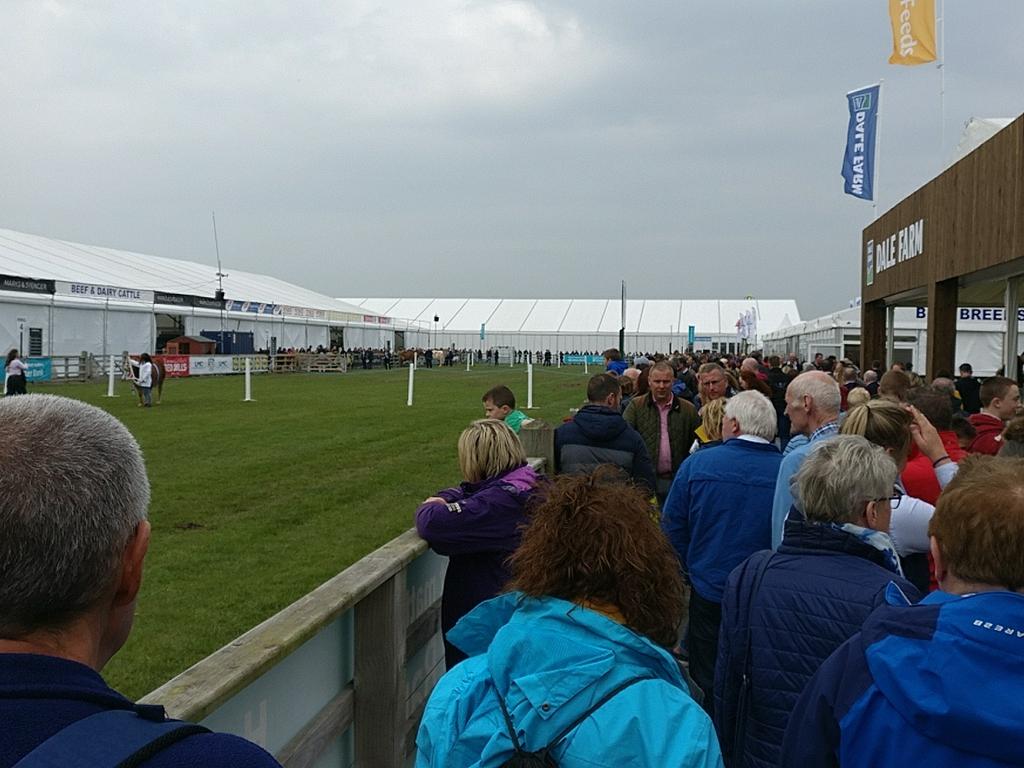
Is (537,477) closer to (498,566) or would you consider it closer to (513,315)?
(498,566)

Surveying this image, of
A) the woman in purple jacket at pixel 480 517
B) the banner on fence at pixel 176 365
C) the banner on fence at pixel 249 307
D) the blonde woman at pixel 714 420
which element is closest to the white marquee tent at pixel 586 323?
the banner on fence at pixel 249 307

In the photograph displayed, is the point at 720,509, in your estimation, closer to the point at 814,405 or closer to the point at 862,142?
the point at 814,405

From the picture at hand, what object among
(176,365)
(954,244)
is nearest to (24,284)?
(176,365)

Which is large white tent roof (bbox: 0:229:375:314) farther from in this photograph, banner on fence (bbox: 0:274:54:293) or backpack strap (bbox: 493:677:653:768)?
backpack strap (bbox: 493:677:653:768)

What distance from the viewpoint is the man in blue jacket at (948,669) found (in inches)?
66.2

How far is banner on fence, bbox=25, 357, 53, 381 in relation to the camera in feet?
109

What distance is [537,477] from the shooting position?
4098 millimetres

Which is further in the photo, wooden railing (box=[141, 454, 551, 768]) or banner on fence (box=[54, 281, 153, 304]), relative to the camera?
banner on fence (box=[54, 281, 153, 304])

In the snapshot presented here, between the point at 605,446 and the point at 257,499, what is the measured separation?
628 cm

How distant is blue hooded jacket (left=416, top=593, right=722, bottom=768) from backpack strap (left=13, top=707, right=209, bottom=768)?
831 millimetres

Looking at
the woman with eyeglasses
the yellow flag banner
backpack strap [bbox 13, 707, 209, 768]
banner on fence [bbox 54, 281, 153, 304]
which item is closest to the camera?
backpack strap [bbox 13, 707, 209, 768]

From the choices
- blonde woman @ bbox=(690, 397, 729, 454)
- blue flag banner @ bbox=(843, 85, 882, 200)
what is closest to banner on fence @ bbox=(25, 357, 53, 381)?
blue flag banner @ bbox=(843, 85, 882, 200)

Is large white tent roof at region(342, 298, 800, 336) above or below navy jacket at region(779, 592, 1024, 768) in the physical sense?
above

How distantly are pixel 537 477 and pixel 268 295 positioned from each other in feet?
203
